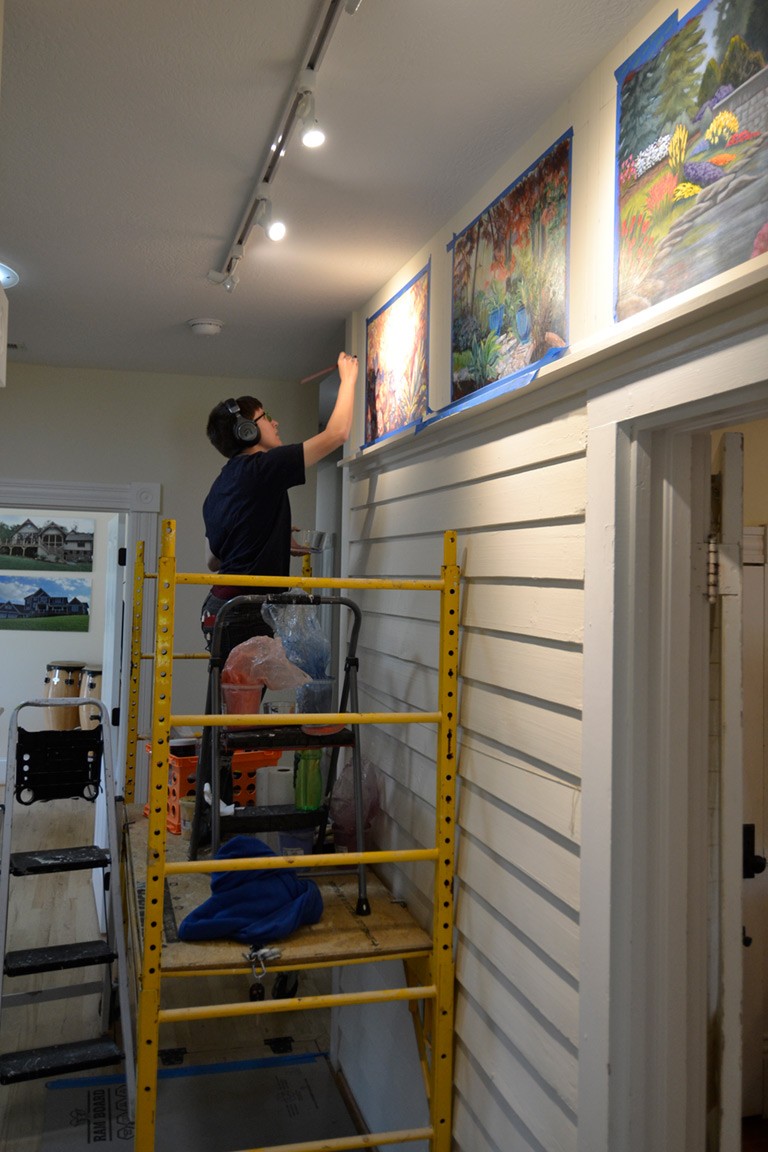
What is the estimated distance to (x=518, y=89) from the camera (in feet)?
6.53

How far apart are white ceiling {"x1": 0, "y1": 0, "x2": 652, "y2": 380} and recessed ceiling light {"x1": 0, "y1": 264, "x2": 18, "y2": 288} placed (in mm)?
46

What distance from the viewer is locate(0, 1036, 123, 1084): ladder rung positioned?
9.71ft

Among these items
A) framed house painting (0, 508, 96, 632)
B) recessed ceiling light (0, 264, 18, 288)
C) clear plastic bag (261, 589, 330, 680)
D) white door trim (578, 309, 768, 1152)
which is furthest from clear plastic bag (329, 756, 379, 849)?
framed house painting (0, 508, 96, 632)

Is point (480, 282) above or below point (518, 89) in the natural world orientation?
below

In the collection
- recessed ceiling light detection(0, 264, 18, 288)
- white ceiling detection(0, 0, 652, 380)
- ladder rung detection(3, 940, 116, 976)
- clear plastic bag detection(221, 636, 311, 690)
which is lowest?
ladder rung detection(3, 940, 116, 976)

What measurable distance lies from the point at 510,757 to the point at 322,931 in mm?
753

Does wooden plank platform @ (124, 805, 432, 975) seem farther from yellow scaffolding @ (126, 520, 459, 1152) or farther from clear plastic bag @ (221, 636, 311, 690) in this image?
clear plastic bag @ (221, 636, 311, 690)

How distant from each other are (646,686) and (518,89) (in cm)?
123

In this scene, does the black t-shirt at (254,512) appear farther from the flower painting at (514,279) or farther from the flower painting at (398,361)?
the flower painting at (514,279)

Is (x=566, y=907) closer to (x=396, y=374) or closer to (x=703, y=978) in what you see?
(x=703, y=978)

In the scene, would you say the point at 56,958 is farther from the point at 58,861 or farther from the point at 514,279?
the point at 514,279

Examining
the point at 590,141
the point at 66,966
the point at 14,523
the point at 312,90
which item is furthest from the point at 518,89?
the point at 14,523

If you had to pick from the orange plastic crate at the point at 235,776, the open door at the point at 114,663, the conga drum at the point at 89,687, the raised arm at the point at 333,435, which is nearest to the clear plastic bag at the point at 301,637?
the orange plastic crate at the point at 235,776

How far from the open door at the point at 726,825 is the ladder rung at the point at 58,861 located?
219 cm
